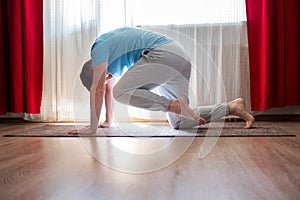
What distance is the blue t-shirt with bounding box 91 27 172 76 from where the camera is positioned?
1.81 meters

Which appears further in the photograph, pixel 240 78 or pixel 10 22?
pixel 10 22

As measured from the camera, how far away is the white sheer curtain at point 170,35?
2625 millimetres

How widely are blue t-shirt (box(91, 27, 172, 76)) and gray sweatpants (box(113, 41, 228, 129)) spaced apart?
48mm

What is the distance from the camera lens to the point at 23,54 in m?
2.83

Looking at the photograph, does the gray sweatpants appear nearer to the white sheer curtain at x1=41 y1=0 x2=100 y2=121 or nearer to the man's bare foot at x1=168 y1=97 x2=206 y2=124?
the man's bare foot at x1=168 y1=97 x2=206 y2=124

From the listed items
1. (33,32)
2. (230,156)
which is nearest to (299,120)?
(230,156)

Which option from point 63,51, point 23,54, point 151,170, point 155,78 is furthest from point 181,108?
point 23,54

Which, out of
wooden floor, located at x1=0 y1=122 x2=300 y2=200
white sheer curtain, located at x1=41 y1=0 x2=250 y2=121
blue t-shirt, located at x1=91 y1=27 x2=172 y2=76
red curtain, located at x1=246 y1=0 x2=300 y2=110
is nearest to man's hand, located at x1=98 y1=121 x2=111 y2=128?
white sheer curtain, located at x1=41 y1=0 x2=250 y2=121

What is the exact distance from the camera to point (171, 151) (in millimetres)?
1404

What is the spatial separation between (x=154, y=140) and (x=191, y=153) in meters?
0.38

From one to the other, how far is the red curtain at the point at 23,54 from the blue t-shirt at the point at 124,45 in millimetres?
1073

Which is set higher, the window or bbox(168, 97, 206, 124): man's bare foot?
the window

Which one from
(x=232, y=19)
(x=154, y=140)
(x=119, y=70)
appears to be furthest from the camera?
(x=232, y=19)

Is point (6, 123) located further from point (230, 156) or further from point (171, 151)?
point (230, 156)
